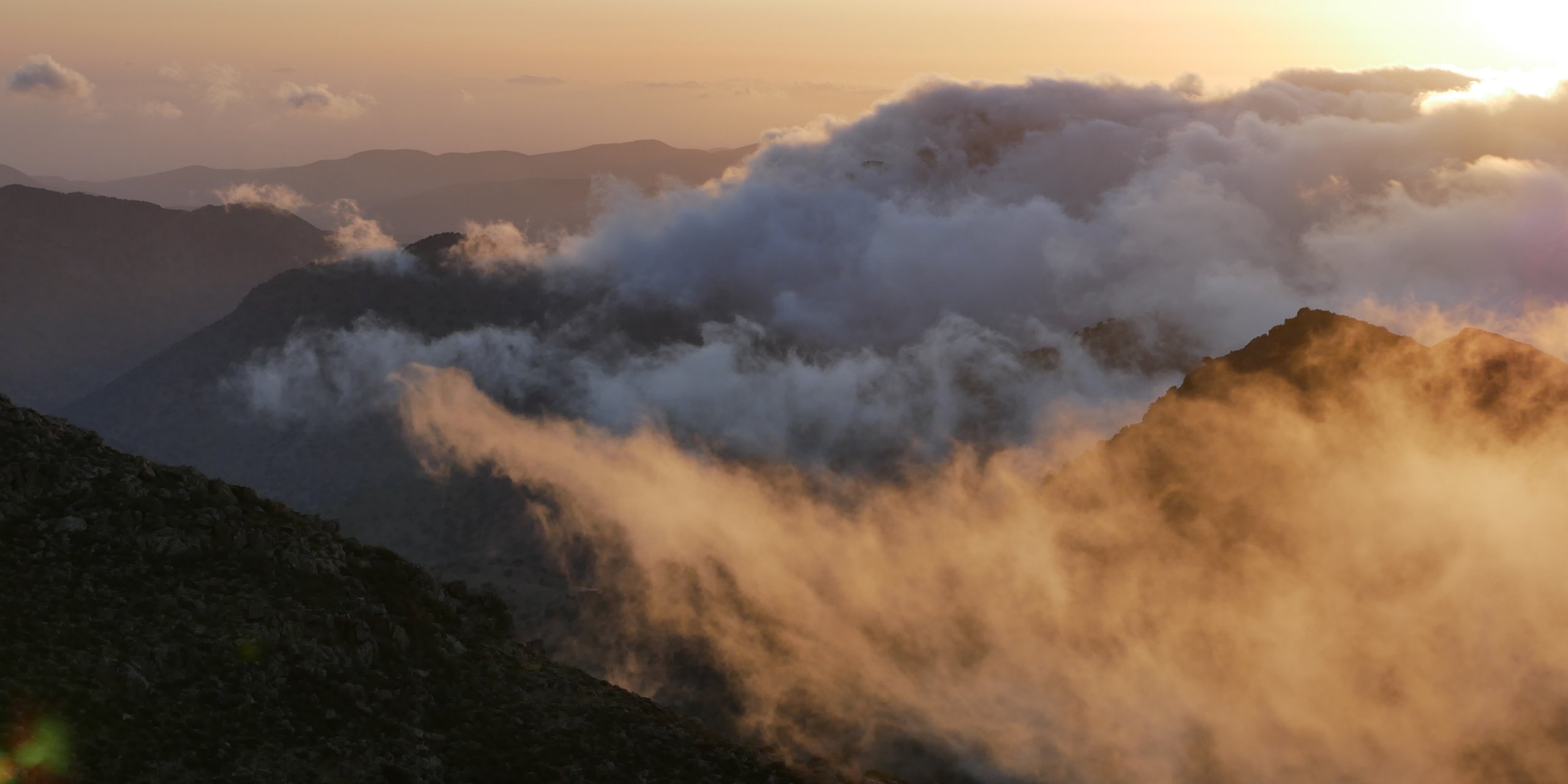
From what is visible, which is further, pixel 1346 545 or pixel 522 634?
pixel 522 634

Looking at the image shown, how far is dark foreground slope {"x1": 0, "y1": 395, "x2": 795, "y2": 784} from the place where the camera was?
40.1 metres

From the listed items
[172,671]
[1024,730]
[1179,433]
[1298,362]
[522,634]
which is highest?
[1298,362]

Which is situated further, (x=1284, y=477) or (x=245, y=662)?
(x=1284, y=477)

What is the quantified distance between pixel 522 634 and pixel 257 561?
101m

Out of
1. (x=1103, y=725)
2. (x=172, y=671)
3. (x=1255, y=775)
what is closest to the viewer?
(x=172, y=671)

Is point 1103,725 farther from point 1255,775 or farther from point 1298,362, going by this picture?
point 1298,362

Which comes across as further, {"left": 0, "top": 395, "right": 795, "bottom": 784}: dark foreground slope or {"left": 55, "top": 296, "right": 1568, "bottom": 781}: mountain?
{"left": 55, "top": 296, "right": 1568, "bottom": 781}: mountain

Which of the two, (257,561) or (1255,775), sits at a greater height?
(257,561)

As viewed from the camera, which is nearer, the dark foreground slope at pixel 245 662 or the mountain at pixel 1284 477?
the dark foreground slope at pixel 245 662

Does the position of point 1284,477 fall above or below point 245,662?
above

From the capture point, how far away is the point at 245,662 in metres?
44.8

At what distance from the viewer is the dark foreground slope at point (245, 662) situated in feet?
132

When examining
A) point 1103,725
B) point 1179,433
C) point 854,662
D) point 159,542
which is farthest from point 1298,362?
point 159,542

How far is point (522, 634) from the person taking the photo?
147 m
